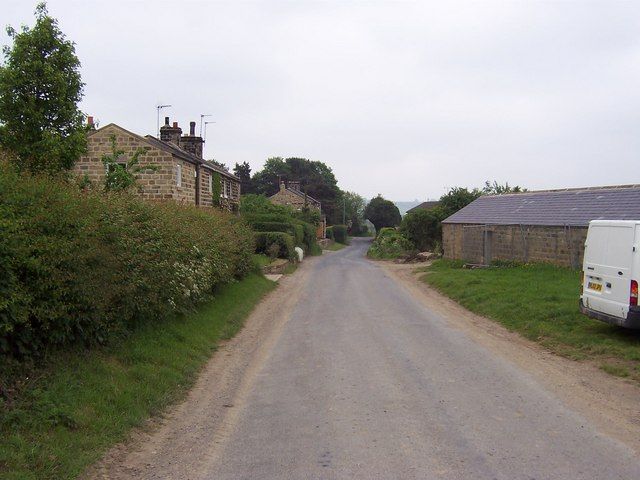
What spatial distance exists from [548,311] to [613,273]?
9.14ft

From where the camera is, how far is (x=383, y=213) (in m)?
107

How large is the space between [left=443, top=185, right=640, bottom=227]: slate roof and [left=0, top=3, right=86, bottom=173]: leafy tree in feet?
56.3

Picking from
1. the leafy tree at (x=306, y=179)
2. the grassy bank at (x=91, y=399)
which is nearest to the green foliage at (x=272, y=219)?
the grassy bank at (x=91, y=399)

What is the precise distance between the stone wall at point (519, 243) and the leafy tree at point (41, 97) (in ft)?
54.9

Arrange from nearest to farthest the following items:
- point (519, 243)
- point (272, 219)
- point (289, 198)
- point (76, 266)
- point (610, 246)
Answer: point (76, 266), point (610, 246), point (519, 243), point (272, 219), point (289, 198)

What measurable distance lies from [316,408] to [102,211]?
422 centimetres

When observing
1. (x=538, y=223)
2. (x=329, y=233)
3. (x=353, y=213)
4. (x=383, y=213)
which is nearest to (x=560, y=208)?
(x=538, y=223)

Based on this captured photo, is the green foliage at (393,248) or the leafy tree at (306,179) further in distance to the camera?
the leafy tree at (306,179)

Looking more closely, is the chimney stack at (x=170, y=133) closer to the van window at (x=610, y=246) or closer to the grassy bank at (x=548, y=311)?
the grassy bank at (x=548, y=311)

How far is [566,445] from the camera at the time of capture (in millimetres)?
5477

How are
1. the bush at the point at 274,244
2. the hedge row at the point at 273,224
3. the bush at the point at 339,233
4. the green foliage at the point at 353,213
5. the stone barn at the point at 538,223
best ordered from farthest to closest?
the green foliage at the point at 353,213 < the bush at the point at 339,233 < the hedge row at the point at 273,224 < the bush at the point at 274,244 < the stone barn at the point at 538,223

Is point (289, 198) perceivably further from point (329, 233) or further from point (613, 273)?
point (613, 273)

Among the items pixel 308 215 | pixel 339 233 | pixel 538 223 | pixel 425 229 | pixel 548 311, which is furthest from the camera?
pixel 339 233

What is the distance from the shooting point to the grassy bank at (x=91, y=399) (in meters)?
4.83
